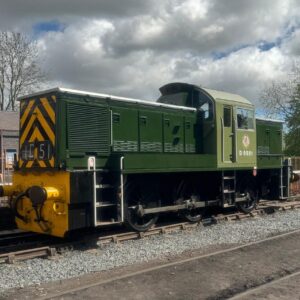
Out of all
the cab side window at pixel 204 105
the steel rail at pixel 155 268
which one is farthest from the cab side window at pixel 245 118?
the steel rail at pixel 155 268

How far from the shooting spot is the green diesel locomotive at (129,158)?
8.48m

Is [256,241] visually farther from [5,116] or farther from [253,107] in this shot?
[5,116]

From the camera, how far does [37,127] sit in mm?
9305

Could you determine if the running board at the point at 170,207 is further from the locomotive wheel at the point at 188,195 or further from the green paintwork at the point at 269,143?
the green paintwork at the point at 269,143

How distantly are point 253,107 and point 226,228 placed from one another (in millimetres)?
3963

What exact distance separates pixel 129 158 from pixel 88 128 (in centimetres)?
106

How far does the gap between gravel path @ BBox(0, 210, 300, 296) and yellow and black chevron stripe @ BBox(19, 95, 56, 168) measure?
2.03 metres

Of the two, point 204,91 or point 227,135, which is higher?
point 204,91

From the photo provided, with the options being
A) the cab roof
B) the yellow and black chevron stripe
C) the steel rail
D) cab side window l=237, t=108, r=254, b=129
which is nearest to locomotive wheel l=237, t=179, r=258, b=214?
cab side window l=237, t=108, r=254, b=129

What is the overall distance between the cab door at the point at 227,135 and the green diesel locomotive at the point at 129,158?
0.03 m

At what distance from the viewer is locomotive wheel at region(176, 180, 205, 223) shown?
36.4ft

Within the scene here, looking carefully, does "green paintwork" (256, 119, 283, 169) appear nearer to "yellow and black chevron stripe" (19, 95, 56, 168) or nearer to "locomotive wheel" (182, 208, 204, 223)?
"locomotive wheel" (182, 208, 204, 223)

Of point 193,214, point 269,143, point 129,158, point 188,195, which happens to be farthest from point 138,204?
point 269,143

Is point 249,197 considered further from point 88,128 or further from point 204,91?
point 88,128
